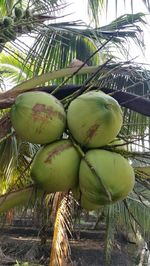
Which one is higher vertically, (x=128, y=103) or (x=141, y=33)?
(x=141, y=33)

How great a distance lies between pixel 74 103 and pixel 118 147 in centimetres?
13

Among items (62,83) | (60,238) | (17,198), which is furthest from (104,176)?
(60,238)

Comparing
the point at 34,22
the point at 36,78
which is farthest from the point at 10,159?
the point at 36,78

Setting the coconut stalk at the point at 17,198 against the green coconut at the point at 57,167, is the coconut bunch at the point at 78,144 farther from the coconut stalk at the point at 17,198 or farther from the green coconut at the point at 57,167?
the coconut stalk at the point at 17,198

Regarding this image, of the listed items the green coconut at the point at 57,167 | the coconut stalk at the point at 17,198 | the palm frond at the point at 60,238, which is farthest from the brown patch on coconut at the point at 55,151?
the palm frond at the point at 60,238

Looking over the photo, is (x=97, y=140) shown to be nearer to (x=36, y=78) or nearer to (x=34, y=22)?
(x=36, y=78)

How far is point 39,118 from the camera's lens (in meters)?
0.89

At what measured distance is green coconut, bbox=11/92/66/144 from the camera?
887 millimetres

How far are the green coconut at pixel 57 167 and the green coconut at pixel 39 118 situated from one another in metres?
0.03

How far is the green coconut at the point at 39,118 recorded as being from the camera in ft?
2.91

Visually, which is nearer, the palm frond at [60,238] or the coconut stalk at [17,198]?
the coconut stalk at [17,198]

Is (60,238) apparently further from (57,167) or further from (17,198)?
(57,167)

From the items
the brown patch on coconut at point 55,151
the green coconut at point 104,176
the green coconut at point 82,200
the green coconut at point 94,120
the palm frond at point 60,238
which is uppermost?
the green coconut at point 94,120

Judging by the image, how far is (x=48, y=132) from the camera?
89cm
